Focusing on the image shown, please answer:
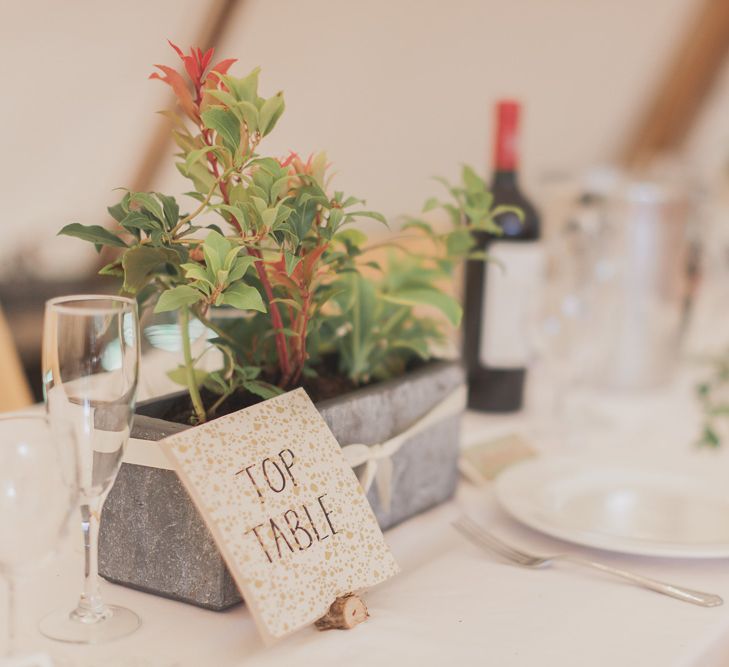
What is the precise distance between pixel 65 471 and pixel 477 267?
84 cm

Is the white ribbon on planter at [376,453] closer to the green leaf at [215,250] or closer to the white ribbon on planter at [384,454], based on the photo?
the white ribbon on planter at [384,454]

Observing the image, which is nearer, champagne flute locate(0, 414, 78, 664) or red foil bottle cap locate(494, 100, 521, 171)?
champagne flute locate(0, 414, 78, 664)

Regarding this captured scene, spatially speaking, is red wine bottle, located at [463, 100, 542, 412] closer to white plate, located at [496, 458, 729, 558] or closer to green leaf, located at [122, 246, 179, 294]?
white plate, located at [496, 458, 729, 558]

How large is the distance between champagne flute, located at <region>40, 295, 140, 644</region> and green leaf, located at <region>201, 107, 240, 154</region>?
0.14 m

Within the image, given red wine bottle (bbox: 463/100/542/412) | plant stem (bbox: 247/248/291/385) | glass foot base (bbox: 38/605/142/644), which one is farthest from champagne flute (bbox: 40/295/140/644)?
red wine bottle (bbox: 463/100/542/412)

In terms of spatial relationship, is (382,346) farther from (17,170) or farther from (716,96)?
(716,96)

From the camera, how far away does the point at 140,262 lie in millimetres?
653

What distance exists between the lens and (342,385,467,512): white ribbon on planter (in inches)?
29.0

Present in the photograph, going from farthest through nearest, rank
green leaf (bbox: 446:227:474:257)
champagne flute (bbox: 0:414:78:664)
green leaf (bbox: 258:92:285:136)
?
green leaf (bbox: 446:227:474:257) → green leaf (bbox: 258:92:285:136) → champagne flute (bbox: 0:414:78:664)

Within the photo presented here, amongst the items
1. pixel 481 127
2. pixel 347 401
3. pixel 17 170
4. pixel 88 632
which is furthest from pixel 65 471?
pixel 481 127

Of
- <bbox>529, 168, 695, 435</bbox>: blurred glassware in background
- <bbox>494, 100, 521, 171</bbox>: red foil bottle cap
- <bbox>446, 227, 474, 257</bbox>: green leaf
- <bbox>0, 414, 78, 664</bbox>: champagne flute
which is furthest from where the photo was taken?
<bbox>529, 168, 695, 435</bbox>: blurred glassware in background

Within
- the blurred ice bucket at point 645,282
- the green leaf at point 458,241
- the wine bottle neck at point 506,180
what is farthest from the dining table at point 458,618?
the blurred ice bucket at point 645,282

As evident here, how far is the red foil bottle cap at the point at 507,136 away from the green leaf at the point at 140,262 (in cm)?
66

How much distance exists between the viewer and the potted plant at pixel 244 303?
2.06 feet
